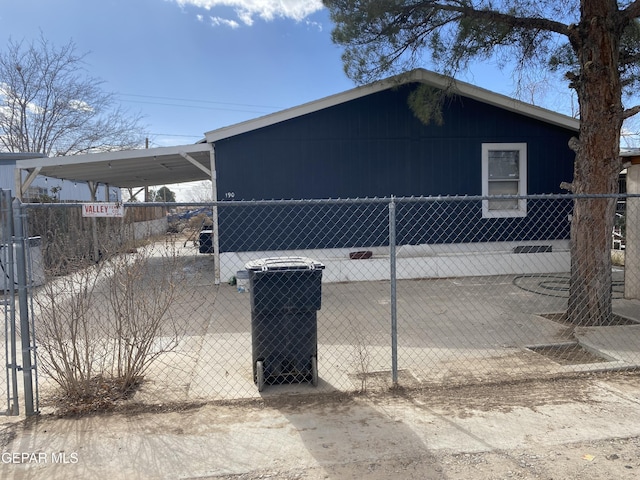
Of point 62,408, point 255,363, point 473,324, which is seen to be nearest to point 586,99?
point 473,324

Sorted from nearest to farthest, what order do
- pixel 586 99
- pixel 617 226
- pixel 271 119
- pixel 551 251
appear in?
1. pixel 586 99
2. pixel 271 119
3. pixel 551 251
4. pixel 617 226

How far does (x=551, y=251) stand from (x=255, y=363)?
29.6 feet

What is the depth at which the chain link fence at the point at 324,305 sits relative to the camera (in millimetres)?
4211

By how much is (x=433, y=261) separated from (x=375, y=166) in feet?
8.16

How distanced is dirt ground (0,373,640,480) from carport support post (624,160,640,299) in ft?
14.1

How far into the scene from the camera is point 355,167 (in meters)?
10.5

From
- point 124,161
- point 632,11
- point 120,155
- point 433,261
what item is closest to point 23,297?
point 120,155

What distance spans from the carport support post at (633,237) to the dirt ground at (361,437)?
4.30 metres

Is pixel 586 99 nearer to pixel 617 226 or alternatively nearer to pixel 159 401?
pixel 159 401

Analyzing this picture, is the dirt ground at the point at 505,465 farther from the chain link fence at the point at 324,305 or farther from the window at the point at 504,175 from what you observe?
the window at the point at 504,175

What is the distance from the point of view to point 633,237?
25.2ft

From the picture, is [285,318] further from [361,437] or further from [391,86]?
[391,86]

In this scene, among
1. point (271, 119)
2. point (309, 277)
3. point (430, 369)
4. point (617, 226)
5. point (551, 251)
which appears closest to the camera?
point (309, 277)

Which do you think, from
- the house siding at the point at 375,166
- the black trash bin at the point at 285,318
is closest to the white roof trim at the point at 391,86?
the house siding at the point at 375,166
